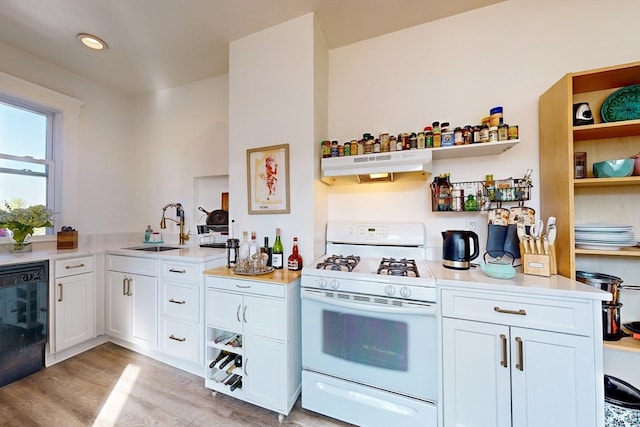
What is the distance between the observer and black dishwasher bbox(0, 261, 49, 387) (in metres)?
1.80

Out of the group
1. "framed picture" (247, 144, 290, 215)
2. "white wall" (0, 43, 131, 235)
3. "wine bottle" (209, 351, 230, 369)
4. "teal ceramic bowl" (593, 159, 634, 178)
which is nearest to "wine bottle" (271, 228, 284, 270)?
"framed picture" (247, 144, 290, 215)

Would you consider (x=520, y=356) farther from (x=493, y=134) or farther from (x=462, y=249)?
(x=493, y=134)

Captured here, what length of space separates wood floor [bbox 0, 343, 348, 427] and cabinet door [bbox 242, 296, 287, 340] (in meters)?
0.54

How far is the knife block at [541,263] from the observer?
55.0 inches

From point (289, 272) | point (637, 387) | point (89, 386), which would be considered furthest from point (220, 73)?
point (637, 387)

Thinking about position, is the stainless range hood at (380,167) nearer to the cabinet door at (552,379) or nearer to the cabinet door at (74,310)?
the cabinet door at (552,379)

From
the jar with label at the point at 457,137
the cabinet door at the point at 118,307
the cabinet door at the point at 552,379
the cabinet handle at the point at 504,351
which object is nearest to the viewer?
the cabinet door at the point at 552,379

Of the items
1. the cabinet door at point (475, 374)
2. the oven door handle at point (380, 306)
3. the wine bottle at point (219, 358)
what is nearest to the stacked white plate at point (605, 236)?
the cabinet door at point (475, 374)

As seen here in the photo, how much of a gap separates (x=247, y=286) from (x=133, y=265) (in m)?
1.36

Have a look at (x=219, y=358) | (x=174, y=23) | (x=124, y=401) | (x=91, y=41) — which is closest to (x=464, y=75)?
(x=174, y=23)

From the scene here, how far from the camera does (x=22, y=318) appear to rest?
6.16 ft

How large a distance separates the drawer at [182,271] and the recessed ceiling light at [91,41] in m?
2.02

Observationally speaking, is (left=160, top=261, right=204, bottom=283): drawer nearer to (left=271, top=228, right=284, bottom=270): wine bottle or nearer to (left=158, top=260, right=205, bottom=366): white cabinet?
(left=158, top=260, right=205, bottom=366): white cabinet

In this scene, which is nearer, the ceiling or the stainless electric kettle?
the stainless electric kettle
